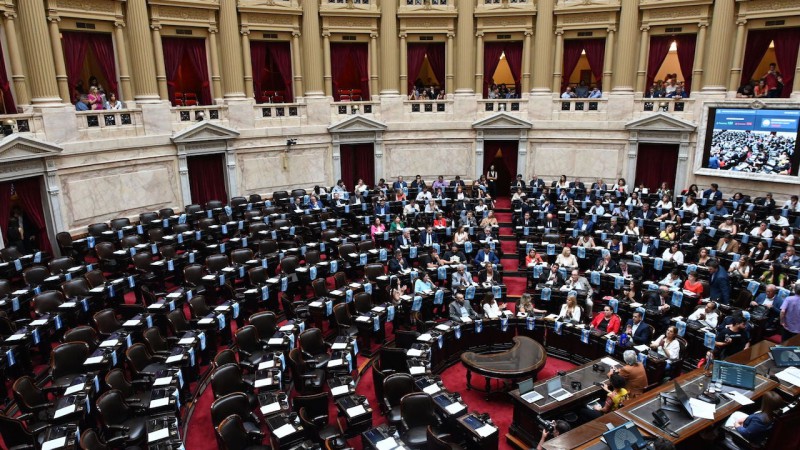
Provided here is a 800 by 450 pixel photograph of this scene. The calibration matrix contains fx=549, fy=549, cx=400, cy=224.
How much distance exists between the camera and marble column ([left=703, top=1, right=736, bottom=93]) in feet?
68.5

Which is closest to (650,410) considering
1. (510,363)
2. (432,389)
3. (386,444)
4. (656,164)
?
(510,363)

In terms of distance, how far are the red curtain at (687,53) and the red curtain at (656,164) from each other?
2.60 metres

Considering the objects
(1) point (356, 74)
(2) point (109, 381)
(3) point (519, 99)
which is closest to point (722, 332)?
(2) point (109, 381)

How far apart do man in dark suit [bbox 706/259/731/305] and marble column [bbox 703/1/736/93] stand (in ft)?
36.7

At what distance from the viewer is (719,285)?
13.3 m

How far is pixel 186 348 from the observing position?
425 inches

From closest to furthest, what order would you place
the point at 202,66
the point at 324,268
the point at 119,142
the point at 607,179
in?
the point at 324,268 < the point at 119,142 < the point at 202,66 < the point at 607,179

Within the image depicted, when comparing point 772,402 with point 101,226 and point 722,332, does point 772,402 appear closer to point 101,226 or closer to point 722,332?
point 722,332

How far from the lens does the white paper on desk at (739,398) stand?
884 centimetres

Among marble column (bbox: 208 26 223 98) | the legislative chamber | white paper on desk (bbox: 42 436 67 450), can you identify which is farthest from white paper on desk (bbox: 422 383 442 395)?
marble column (bbox: 208 26 223 98)

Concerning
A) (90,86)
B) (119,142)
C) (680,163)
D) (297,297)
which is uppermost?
(90,86)

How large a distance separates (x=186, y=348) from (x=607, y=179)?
1904cm

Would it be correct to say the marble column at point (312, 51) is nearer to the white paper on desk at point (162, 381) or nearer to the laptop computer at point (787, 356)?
the white paper on desk at point (162, 381)

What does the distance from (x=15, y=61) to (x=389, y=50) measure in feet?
45.8
